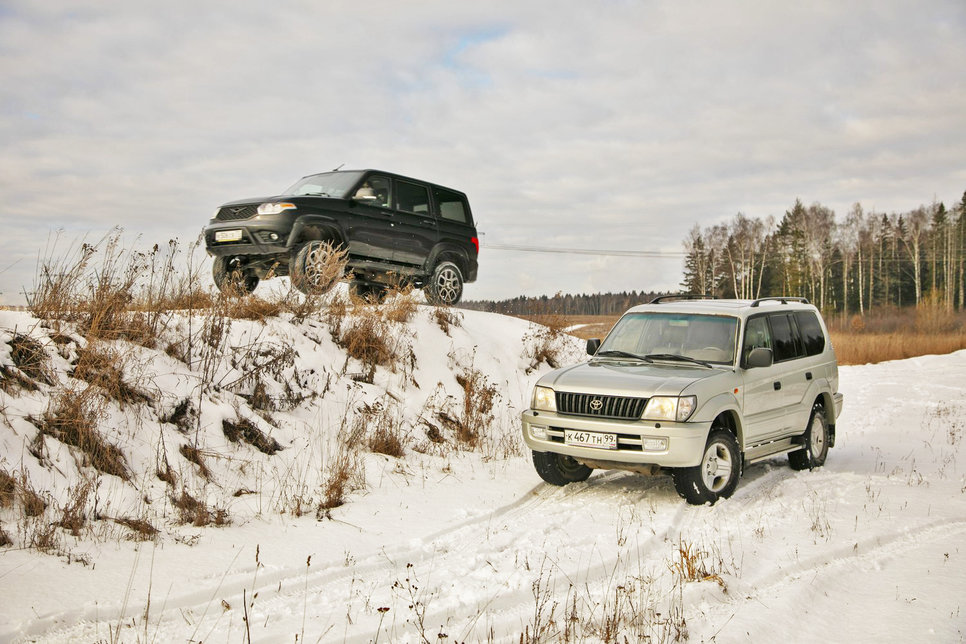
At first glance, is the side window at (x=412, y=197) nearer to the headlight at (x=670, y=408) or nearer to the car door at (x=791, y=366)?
the car door at (x=791, y=366)

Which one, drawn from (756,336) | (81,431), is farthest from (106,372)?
(756,336)

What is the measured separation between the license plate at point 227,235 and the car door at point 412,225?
2633mm

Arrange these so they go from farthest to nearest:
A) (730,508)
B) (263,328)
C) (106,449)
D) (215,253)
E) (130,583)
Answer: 1. (215,253)
2. (263,328)
3. (730,508)
4. (106,449)
5. (130,583)

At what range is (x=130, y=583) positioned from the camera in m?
4.45

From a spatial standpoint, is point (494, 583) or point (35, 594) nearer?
point (35, 594)

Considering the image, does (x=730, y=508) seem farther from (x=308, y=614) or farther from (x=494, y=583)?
(x=308, y=614)

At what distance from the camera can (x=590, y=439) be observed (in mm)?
6586

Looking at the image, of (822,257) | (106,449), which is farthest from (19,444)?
(822,257)

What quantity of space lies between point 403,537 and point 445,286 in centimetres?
795

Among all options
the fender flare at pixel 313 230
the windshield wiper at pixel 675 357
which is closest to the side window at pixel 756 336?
the windshield wiper at pixel 675 357

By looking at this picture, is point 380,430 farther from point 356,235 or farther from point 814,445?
point 814,445

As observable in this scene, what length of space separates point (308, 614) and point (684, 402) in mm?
3657

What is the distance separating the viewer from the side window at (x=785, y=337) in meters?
8.10

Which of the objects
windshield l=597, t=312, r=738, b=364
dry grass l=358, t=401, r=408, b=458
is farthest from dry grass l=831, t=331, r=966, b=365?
dry grass l=358, t=401, r=408, b=458
